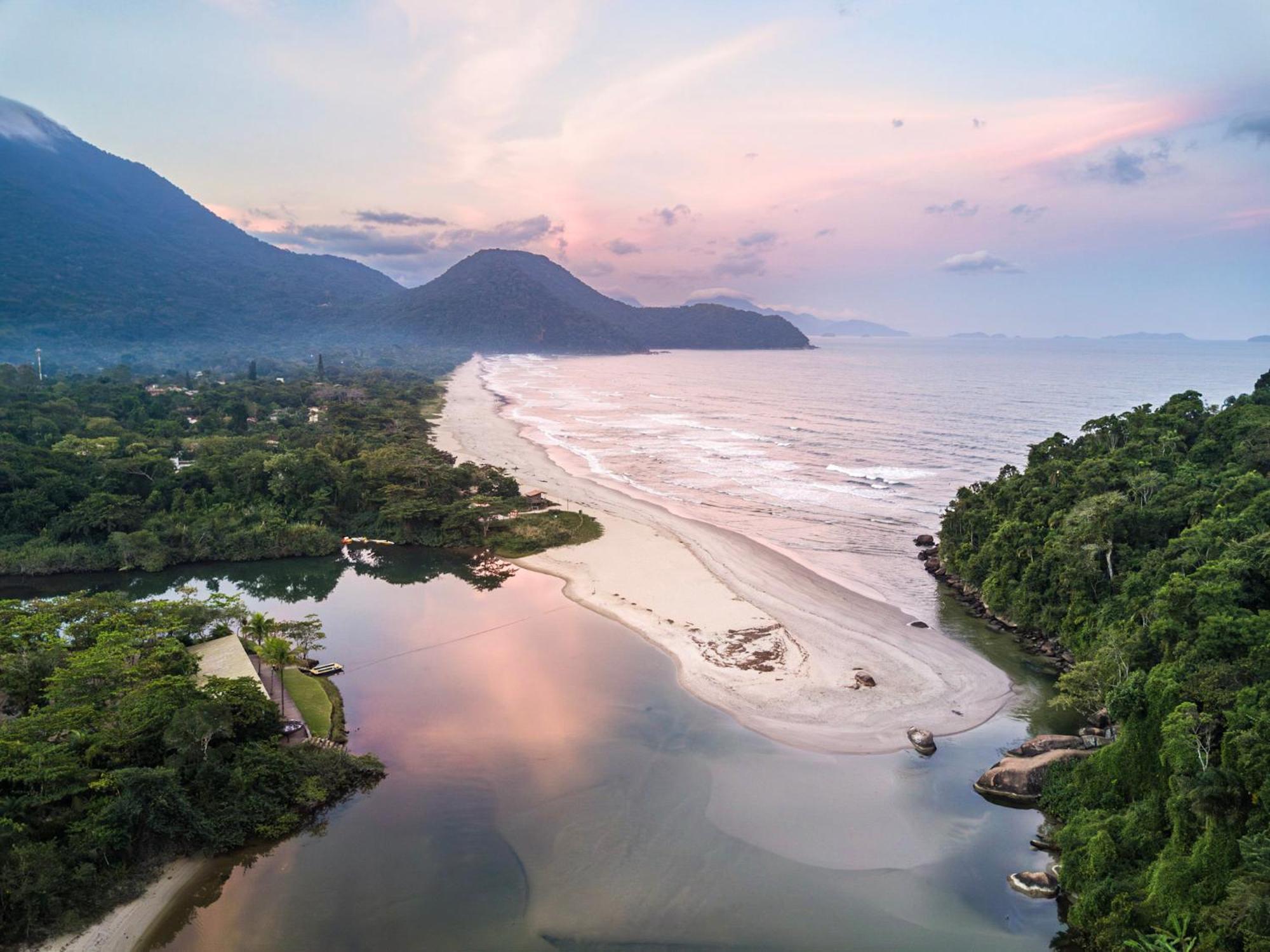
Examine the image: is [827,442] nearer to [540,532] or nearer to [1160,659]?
[540,532]

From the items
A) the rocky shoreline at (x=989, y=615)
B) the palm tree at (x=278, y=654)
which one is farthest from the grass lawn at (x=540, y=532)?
the rocky shoreline at (x=989, y=615)

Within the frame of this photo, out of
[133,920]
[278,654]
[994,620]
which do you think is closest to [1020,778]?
[994,620]

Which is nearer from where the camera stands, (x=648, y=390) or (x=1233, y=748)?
(x=1233, y=748)

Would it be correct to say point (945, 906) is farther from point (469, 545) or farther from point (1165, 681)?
point (469, 545)

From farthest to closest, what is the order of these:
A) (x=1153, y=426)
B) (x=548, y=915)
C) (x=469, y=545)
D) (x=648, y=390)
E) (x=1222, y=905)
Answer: (x=648, y=390) < (x=469, y=545) < (x=1153, y=426) < (x=548, y=915) < (x=1222, y=905)

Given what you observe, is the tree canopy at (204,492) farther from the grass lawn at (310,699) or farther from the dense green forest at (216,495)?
the grass lawn at (310,699)

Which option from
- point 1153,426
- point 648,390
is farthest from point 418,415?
point 1153,426

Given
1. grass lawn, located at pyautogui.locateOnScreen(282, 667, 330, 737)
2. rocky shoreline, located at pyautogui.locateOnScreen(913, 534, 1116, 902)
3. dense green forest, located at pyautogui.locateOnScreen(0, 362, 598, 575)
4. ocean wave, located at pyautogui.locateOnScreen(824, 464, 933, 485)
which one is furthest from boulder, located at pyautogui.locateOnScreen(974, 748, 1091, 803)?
ocean wave, located at pyautogui.locateOnScreen(824, 464, 933, 485)
